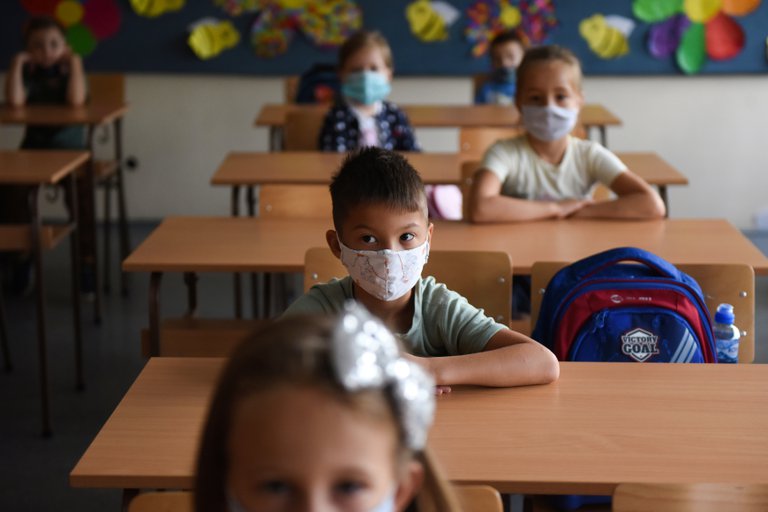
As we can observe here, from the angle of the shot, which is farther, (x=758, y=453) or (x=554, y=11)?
(x=554, y=11)

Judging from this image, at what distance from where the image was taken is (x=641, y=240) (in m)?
3.23

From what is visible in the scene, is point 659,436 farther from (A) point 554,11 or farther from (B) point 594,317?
(A) point 554,11

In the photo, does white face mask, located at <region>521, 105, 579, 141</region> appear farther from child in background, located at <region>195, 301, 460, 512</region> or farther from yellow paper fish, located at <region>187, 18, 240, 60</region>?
yellow paper fish, located at <region>187, 18, 240, 60</region>

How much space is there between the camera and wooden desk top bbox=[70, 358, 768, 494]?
1735mm

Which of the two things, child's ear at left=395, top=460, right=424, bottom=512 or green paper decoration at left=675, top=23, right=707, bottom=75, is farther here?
green paper decoration at left=675, top=23, right=707, bottom=75

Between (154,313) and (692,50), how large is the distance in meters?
4.34

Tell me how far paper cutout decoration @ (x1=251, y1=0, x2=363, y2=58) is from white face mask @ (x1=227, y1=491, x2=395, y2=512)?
18.1 feet

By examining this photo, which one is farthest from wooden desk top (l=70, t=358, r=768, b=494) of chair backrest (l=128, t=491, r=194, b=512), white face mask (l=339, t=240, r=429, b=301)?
white face mask (l=339, t=240, r=429, b=301)

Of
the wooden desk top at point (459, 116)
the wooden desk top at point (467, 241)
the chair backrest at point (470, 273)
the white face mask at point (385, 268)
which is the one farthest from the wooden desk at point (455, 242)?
the wooden desk top at point (459, 116)

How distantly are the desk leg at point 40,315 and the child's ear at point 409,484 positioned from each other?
2722 mm

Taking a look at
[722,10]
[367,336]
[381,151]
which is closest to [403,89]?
[722,10]

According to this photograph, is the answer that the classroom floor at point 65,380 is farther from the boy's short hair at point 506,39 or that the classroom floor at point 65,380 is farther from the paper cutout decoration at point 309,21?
the boy's short hair at point 506,39

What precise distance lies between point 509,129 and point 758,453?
10.1 ft

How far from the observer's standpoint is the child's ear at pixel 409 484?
1.13m
